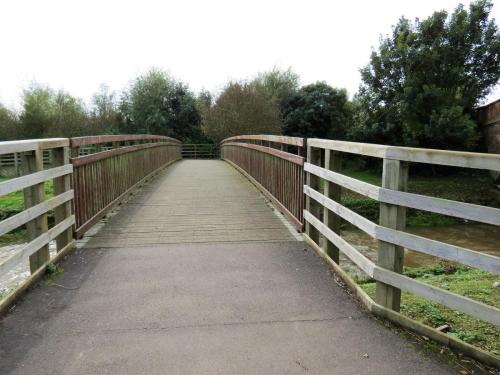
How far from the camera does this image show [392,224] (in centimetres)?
306

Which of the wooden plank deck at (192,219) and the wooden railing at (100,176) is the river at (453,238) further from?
the wooden railing at (100,176)

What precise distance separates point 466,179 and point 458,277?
18.7 meters

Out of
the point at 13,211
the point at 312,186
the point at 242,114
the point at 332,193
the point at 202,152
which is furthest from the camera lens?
the point at 202,152

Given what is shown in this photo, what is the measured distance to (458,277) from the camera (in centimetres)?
657

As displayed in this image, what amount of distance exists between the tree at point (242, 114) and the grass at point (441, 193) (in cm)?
890

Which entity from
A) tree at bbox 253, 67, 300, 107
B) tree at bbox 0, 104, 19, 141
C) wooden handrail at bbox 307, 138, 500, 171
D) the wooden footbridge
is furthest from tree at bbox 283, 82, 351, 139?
wooden handrail at bbox 307, 138, 500, 171

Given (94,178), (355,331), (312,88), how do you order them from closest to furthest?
(355,331)
(94,178)
(312,88)

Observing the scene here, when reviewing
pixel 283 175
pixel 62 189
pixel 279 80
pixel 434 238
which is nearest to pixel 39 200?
pixel 62 189

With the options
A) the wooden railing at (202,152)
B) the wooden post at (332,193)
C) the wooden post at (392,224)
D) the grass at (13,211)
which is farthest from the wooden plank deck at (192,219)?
the wooden railing at (202,152)

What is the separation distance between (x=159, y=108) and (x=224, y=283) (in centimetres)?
3881

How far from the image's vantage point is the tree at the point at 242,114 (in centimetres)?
3119

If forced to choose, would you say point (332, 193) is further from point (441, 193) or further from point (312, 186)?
point (441, 193)

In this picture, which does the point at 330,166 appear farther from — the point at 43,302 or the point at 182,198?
the point at 182,198

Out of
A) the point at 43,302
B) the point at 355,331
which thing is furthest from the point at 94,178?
the point at 355,331
